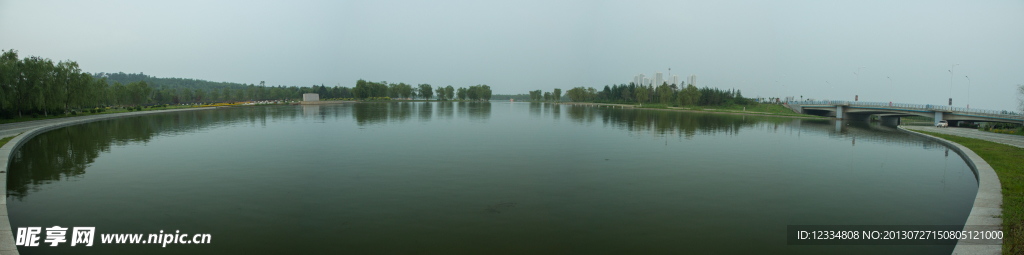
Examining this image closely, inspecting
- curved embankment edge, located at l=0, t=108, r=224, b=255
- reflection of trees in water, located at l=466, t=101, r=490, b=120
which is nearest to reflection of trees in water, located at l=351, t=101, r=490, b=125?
reflection of trees in water, located at l=466, t=101, r=490, b=120

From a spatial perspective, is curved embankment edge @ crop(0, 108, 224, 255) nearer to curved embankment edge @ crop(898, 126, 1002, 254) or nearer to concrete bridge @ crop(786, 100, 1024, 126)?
curved embankment edge @ crop(898, 126, 1002, 254)

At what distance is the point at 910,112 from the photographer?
5019 cm

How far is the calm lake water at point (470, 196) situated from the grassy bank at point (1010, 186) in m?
0.81

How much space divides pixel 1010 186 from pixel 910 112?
5062 centimetres

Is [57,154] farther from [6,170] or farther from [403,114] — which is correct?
[403,114]

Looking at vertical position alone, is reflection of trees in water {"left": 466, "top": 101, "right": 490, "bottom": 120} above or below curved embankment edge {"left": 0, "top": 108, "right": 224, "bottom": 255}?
above

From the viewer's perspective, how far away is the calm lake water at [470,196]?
7941 millimetres

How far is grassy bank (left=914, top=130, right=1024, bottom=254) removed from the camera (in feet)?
23.2

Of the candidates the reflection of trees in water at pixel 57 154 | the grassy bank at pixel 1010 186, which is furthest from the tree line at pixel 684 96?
the reflection of trees in water at pixel 57 154

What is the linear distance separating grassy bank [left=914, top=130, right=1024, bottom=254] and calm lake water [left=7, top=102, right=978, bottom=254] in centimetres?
81

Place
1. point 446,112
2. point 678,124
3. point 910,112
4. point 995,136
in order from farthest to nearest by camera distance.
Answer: point 446,112
point 910,112
point 678,124
point 995,136

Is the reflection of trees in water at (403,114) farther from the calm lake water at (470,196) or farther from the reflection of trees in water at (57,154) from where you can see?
the calm lake water at (470,196)

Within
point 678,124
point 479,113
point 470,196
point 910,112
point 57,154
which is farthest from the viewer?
point 479,113

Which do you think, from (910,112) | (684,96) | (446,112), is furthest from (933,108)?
(446,112)
